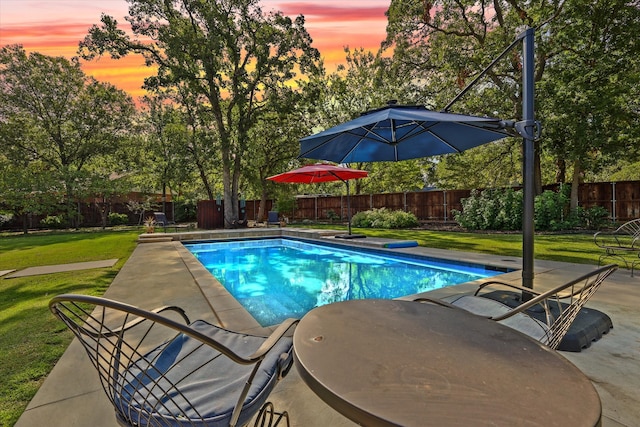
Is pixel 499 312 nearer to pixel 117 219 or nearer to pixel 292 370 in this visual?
pixel 292 370

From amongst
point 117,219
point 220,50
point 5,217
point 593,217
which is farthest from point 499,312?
point 117,219

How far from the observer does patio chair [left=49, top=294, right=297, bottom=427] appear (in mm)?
1081

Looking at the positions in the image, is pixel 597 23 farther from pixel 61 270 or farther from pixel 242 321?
pixel 61 270

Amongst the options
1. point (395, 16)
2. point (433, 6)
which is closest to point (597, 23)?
point (433, 6)

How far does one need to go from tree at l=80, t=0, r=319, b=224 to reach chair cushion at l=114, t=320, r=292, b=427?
44.7 ft

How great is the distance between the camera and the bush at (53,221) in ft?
58.9

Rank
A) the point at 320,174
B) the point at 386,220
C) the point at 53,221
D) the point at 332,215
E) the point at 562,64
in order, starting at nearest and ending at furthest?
the point at 320,174 → the point at 562,64 → the point at 386,220 → the point at 53,221 → the point at 332,215

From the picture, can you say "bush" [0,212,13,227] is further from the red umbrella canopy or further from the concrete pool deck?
the concrete pool deck

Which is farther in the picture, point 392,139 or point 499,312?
point 392,139

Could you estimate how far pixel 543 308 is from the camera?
8.23 ft

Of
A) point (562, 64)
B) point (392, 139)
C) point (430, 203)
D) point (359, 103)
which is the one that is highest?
point (359, 103)

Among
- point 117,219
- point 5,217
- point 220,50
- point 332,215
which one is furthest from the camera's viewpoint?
point 332,215

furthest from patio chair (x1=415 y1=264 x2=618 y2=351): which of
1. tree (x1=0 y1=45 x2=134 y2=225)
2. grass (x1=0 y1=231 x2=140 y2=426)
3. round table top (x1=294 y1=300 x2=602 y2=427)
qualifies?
tree (x1=0 y1=45 x2=134 y2=225)

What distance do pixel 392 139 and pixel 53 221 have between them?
21129mm
